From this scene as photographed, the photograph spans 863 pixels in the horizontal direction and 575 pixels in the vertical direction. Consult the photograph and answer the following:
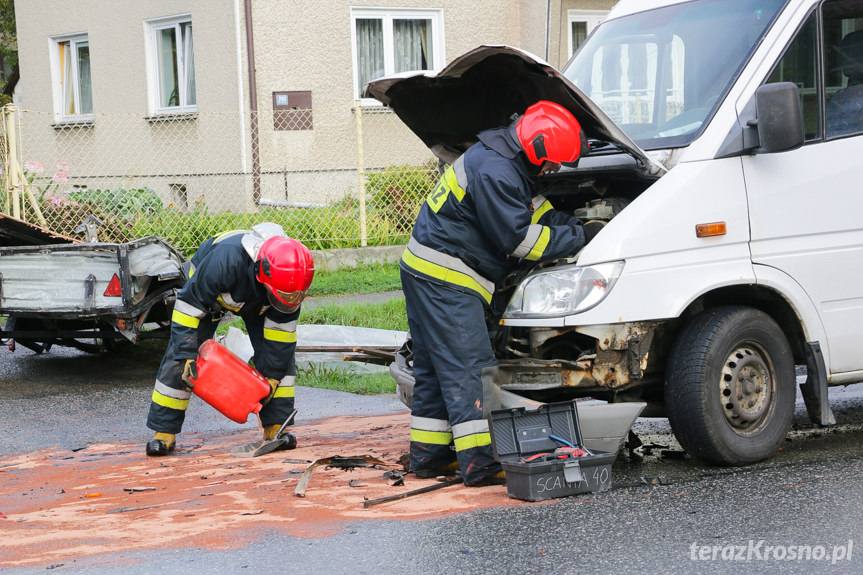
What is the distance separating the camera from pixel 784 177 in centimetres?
525

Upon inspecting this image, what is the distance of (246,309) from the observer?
6.49 metres

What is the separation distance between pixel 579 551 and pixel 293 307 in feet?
8.84

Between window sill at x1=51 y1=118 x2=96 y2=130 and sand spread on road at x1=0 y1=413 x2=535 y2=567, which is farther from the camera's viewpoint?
window sill at x1=51 y1=118 x2=96 y2=130

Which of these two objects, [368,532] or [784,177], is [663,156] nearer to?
[784,177]

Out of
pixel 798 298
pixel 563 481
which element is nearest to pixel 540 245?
pixel 563 481

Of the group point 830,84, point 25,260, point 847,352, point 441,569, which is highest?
point 830,84

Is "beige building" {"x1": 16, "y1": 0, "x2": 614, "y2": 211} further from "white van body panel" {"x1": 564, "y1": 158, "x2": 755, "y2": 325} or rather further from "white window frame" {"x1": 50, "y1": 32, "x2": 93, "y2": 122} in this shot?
"white van body panel" {"x1": 564, "y1": 158, "x2": 755, "y2": 325}

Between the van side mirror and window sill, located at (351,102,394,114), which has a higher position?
window sill, located at (351,102,394,114)

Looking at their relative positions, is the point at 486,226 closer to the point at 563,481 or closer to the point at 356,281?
the point at 563,481

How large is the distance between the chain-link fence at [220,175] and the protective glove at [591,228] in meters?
8.21

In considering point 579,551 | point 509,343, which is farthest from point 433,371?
point 579,551

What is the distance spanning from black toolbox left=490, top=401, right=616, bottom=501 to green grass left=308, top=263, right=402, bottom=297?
22.9ft

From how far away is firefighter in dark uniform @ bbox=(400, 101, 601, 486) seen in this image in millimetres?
5031

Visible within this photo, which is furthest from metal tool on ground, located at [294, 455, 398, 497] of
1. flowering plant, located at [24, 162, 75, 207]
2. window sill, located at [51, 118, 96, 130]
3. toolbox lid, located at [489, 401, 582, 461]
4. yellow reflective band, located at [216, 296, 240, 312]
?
window sill, located at [51, 118, 96, 130]
